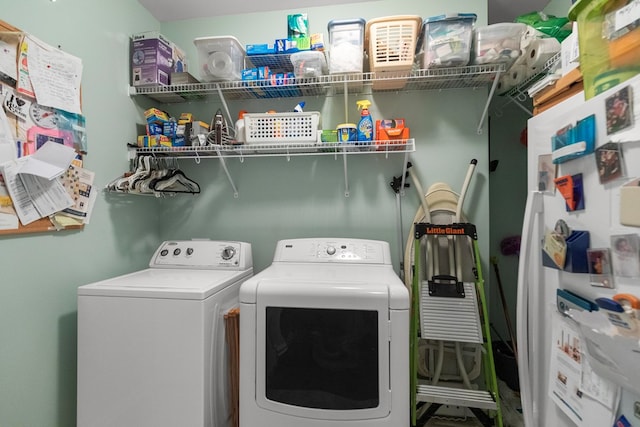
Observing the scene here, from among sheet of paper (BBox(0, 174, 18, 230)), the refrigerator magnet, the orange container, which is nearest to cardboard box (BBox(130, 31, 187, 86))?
sheet of paper (BBox(0, 174, 18, 230))

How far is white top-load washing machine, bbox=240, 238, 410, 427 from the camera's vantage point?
1.20 meters

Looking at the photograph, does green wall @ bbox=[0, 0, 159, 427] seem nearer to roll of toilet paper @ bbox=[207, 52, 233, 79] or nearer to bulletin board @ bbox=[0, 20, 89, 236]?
bulletin board @ bbox=[0, 20, 89, 236]

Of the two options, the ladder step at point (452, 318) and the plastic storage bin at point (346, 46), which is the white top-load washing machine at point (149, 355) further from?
the plastic storage bin at point (346, 46)

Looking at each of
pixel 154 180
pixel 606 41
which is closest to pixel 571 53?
pixel 606 41

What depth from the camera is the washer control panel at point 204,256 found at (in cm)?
181

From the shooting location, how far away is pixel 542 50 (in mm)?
1493

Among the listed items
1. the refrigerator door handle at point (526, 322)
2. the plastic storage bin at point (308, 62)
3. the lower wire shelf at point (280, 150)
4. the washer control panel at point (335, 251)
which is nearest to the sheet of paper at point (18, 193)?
the lower wire shelf at point (280, 150)

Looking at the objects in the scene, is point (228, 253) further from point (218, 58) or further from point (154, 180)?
point (218, 58)

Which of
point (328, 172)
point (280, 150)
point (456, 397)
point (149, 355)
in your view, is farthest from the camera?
point (328, 172)

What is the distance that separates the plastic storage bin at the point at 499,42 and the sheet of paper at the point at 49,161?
2.08 meters

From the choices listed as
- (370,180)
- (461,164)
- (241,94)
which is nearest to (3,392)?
(241,94)

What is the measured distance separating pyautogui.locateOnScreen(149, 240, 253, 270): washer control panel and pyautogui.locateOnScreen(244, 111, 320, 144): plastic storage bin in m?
0.66

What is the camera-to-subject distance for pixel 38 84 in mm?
1321

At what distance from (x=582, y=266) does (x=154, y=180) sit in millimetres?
1993
